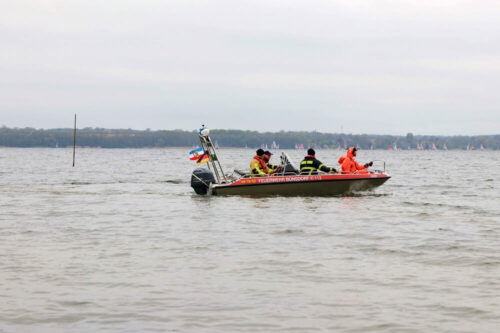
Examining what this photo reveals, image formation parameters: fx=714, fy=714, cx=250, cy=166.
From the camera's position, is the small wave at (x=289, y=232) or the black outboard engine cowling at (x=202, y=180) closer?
the small wave at (x=289, y=232)

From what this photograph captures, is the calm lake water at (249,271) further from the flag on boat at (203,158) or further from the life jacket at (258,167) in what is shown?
the life jacket at (258,167)

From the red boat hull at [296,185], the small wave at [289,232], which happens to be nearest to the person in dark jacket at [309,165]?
the red boat hull at [296,185]

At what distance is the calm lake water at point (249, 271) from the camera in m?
8.34

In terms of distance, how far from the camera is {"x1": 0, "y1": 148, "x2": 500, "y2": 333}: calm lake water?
27.4 ft

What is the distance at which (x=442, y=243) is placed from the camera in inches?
569

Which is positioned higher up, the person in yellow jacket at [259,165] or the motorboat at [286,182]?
the person in yellow jacket at [259,165]

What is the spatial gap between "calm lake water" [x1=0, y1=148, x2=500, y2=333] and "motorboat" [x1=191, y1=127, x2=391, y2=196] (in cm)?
331

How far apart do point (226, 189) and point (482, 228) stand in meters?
9.87

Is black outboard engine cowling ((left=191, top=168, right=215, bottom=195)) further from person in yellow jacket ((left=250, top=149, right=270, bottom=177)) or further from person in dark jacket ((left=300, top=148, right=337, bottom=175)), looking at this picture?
person in dark jacket ((left=300, top=148, right=337, bottom=175))

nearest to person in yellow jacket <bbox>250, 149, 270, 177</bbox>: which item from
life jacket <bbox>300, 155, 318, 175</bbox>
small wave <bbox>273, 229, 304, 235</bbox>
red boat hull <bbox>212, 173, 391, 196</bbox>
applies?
red boat hull <bbox>212, 173, 391, 196</bbox>

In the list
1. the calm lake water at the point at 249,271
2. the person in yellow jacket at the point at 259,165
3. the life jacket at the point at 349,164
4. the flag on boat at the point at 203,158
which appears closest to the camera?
the calm lake water at the point at 249,271

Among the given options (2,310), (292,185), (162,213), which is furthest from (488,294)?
(292,185)

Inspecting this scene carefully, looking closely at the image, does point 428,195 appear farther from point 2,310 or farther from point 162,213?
point 2,310

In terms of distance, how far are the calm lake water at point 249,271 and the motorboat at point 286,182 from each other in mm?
3310
